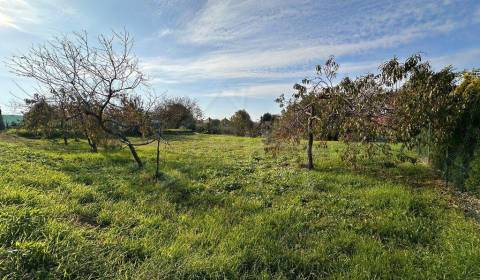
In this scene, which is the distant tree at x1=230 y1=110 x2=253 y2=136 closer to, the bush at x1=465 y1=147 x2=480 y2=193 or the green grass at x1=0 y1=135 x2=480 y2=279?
the green grass at x1=0 y1=135 x2=480 y2=279

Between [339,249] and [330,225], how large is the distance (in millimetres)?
690

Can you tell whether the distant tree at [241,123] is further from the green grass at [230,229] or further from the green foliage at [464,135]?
the green grass at [230,229]

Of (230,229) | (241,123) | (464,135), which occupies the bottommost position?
(230,229)

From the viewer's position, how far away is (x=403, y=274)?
2.80 metres

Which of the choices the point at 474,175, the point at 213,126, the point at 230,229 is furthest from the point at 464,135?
the point at 213,126

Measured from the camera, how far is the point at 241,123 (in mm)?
40375

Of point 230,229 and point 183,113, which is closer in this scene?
point 230,229

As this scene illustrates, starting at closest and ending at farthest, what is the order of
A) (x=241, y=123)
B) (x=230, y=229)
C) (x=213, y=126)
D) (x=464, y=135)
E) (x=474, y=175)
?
(x=230, y=229) < (x=474, y=175) < (x=464, y=135) < (x=241, y=123) < (x=213, y=126)

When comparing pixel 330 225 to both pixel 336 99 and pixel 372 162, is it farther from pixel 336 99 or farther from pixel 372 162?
pixel 372 162

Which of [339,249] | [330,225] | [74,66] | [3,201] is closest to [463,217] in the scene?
[330,225]

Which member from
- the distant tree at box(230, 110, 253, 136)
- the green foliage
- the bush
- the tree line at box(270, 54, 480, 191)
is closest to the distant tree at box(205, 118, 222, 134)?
the distant tree at box(230, 110, 253, 136)

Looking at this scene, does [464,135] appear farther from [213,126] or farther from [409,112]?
[213,126]

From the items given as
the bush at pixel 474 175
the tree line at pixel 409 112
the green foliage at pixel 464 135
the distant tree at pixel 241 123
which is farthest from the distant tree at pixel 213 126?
the bush at pixel 474 175

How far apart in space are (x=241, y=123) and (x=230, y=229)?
121 feet
